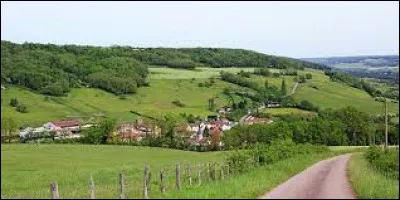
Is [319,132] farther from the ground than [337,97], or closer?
closer

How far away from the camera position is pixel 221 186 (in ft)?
77.5

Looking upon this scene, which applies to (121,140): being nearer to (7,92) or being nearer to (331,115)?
(7,92)

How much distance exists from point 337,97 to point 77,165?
126291 mm

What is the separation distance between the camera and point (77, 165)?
215ft

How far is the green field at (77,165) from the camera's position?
39562 millimetres

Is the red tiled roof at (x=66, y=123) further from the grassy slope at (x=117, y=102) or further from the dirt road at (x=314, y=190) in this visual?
the dirt road at (x=314, y=190)

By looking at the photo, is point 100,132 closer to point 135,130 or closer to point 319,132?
point 135,130

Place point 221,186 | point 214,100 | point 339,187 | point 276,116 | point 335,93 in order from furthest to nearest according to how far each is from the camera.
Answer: point 335,93
point 214,100
point 276,116
point 339,187
point 221,186

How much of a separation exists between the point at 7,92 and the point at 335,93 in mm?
98394

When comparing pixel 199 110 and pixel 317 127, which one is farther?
pixel 199 110

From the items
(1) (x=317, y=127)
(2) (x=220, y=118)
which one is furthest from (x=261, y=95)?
(1) (x=317, y=127)

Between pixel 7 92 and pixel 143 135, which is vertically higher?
pixel 7 92

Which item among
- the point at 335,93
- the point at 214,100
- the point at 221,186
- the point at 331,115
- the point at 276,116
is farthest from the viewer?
the point at 335,93

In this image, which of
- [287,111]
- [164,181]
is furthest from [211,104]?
[164,181]
